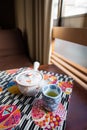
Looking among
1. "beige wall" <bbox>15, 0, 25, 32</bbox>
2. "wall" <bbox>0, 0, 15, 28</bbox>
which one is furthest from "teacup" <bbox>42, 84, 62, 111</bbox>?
"wall" <bbox>0, 0, 15, 28</bbox>

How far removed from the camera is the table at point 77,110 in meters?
0.51

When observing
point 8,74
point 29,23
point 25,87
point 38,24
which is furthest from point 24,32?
point 25,87

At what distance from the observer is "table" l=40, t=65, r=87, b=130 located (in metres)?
0.51

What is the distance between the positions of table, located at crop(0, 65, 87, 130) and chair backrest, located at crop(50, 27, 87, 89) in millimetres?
126

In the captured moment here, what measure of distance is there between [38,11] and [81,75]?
1.02m

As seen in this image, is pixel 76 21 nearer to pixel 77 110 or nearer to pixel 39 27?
pixel 39 27

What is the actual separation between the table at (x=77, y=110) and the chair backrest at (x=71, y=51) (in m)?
0.13

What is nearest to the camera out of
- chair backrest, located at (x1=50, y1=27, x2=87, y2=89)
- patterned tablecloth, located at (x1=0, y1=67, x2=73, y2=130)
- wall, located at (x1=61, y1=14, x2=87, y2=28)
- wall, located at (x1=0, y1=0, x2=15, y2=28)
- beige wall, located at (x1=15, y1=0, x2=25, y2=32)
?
patterned tablecloth, located at (x1=0, y1=67, x2=73, y2=130)

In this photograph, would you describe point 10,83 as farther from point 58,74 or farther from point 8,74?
point 58,74

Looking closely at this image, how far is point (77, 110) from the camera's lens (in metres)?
0.59

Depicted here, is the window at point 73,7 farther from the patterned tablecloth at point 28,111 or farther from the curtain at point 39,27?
the patterned tablecloth at point 28,111

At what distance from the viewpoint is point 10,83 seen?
0.75m

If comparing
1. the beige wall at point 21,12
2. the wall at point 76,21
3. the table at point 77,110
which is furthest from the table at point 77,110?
the beige wall at point 21,12

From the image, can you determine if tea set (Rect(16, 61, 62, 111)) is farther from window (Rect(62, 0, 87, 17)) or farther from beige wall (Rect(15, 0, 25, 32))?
beige wall (Rect(15, 0, 25, 32))
